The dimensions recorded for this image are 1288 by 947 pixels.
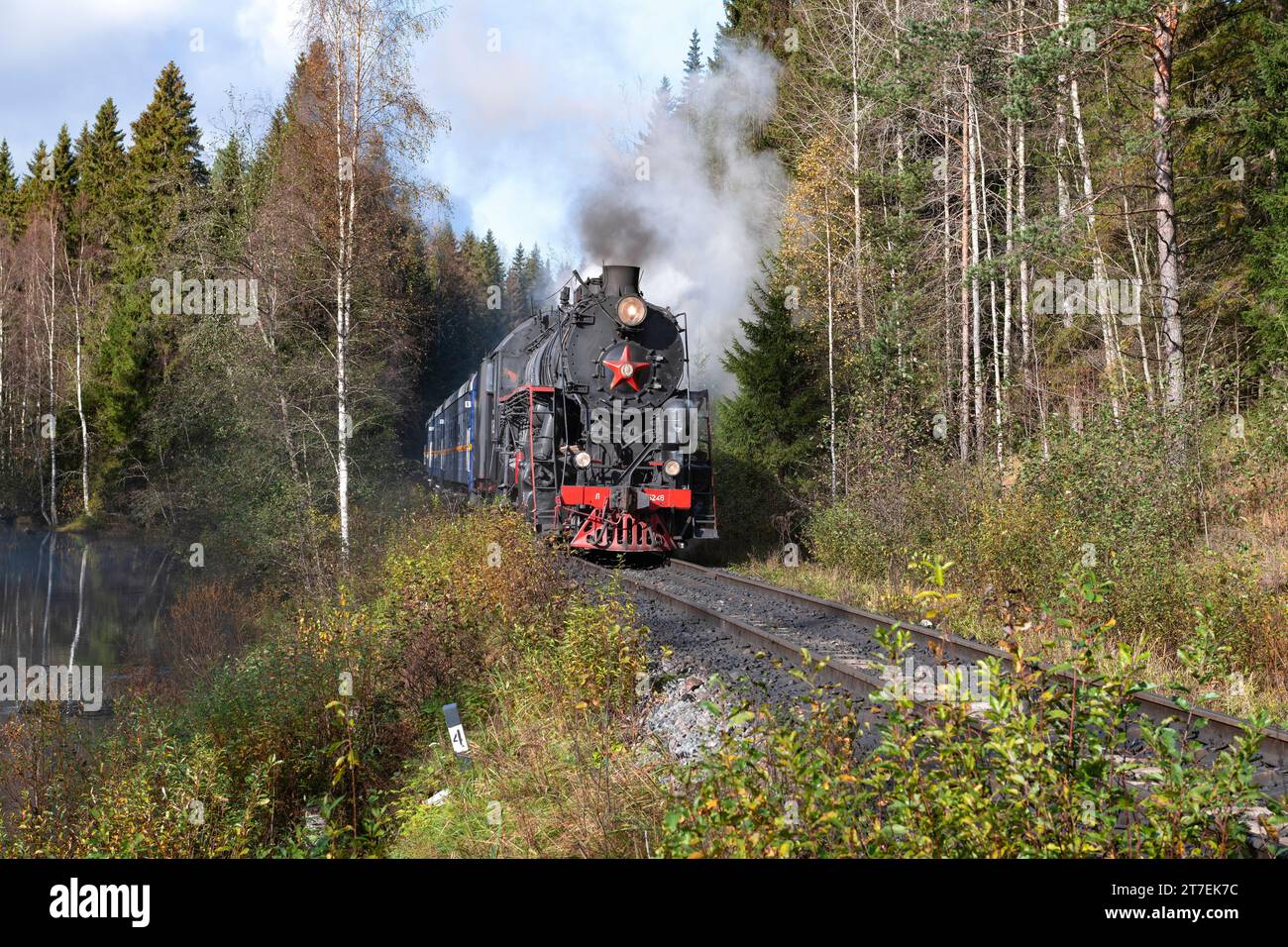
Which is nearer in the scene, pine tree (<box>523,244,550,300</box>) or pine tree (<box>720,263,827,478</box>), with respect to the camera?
pine tree (<box>720,263,827,478</box>)

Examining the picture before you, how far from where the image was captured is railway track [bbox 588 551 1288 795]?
213 inches

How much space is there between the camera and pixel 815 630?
9.75 m

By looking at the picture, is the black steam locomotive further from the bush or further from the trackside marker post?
the bush

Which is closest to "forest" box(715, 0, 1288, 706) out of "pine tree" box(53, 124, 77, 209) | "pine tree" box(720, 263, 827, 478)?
"pine tree" box(720, 263, 827, 478)

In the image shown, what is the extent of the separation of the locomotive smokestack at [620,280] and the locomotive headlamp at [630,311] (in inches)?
23.8

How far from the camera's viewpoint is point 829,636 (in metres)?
9.45

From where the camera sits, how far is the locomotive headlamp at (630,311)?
1448cm

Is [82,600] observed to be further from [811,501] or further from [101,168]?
[101,168]

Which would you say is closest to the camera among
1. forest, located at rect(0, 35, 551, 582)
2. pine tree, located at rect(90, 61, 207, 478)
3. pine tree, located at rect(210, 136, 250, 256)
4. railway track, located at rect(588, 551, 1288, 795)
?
railway track, located at rect(588, 551, 1288, 795)

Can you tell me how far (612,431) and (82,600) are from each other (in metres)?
15.0

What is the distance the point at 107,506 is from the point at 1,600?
38.9ft

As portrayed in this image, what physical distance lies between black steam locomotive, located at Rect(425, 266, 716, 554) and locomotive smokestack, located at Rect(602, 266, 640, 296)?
16 millimetres
